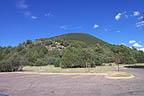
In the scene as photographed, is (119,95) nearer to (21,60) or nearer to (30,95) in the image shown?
(30,95)

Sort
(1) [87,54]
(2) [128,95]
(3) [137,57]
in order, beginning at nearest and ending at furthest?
(2) [128,95]
(1) [87,54]
(3) [137,57]

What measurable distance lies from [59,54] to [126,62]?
2817 centimetres

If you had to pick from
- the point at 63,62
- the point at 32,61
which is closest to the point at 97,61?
the point at 63,62

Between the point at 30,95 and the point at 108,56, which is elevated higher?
the point at 108,56

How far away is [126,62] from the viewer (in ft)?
178

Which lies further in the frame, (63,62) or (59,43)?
(59,43)

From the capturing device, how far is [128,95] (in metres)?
6.71

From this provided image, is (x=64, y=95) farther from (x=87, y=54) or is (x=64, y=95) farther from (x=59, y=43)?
(x=59, y=43)

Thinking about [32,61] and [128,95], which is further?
[32,61]

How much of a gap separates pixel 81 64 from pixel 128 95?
34960 mm

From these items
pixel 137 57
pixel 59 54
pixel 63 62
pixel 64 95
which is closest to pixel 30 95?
pixel 64 95

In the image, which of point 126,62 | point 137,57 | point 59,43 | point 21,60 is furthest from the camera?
point 59,43

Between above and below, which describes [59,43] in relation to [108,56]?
above

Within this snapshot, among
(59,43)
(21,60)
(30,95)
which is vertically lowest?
(30,95)
